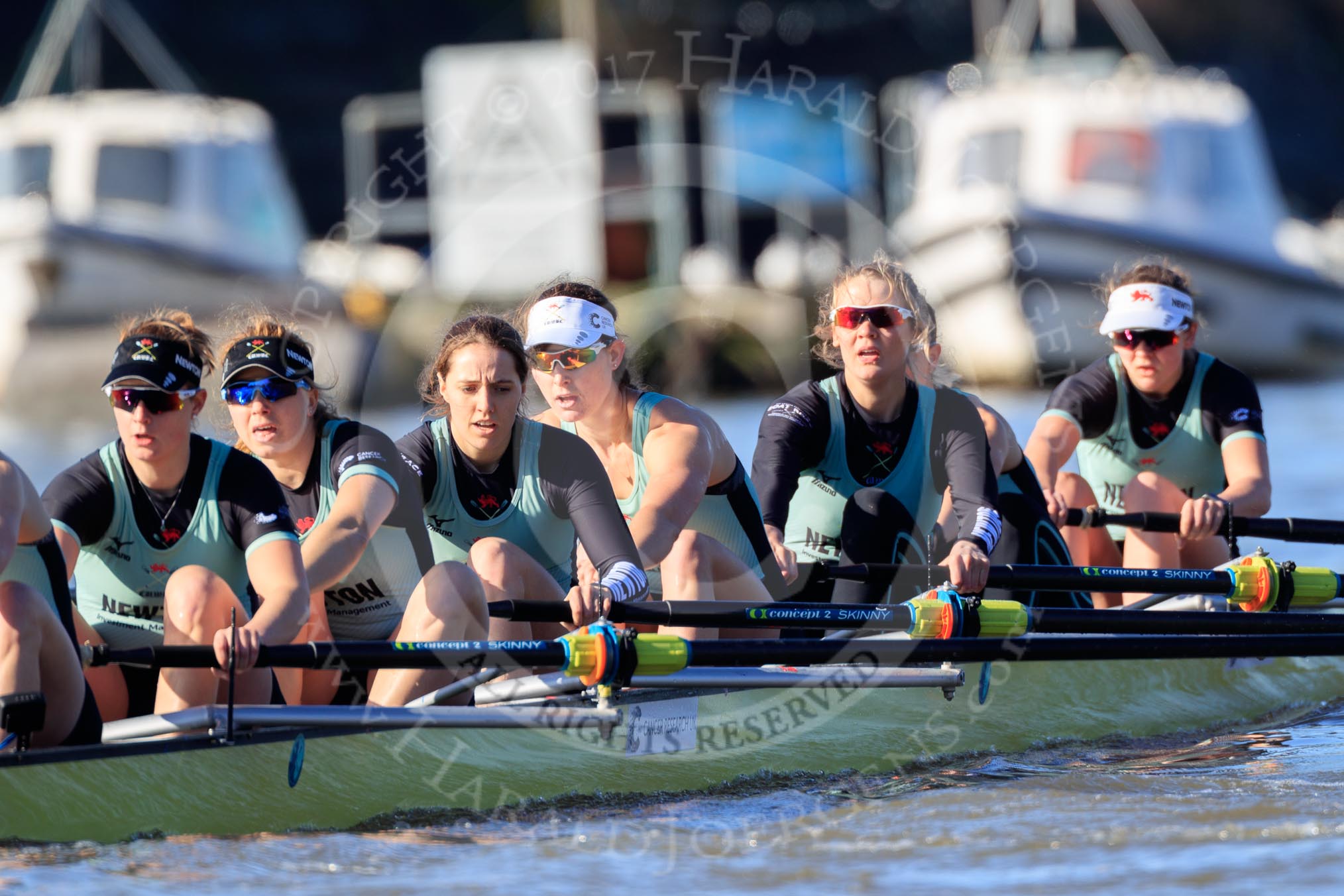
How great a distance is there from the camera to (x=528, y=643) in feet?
14.8

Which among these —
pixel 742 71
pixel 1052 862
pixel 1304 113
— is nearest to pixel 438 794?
pixel 1052 862

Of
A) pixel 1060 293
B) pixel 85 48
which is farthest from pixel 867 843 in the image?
pixel 85 48

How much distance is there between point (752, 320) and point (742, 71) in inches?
451

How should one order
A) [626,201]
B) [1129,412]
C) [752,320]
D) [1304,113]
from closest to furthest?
[1129,412], [752,320], [626,201], [1304,113]

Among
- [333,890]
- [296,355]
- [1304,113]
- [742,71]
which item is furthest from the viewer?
[1304,113]

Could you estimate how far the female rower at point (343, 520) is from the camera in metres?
4.56

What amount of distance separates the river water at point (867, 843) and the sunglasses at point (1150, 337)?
1.74 metres

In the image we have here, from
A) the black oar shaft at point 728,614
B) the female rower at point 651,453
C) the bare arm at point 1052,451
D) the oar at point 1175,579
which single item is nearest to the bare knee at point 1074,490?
the bare arm at point 1052,451

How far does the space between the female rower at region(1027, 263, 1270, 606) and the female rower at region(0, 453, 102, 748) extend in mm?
3736

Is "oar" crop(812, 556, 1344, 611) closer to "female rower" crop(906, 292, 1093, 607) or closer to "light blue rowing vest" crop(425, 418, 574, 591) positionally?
"female rower" crop(906, 292, 1093, 607)

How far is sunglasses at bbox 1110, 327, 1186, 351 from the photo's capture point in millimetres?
6652

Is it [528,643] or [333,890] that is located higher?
[528,643]

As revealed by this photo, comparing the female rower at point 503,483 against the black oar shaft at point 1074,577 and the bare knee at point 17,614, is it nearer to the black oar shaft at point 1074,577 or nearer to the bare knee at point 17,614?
the black oar shaft at point 1074,577

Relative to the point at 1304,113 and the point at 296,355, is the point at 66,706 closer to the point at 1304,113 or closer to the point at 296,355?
the point at 296,355
